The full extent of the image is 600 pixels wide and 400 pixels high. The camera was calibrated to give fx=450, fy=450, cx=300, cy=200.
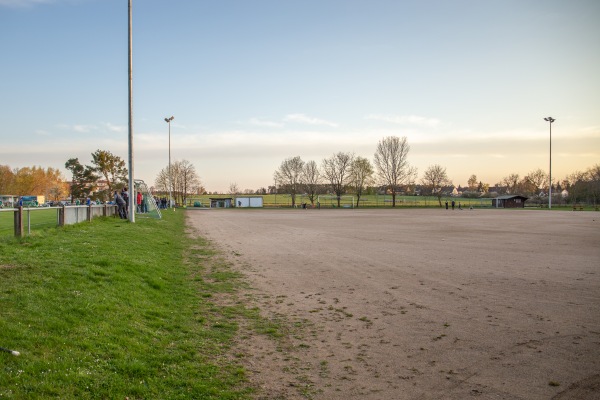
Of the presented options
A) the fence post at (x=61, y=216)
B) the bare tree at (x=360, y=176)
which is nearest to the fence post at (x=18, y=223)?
the fence post at (x=61, y=216)

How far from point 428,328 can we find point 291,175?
108078mm

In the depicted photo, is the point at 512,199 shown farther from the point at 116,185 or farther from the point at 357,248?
the point at 357,248

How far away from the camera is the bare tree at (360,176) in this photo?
106 m

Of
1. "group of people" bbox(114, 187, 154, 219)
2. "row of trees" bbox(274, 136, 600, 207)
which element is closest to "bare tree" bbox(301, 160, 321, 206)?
"row of trees" bbox(274, 136, 600, 207)

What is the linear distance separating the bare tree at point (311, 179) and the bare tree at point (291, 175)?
1.28m

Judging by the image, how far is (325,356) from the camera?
6.35 meters

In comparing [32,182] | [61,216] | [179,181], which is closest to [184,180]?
[179,181]

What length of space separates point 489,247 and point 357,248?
576 cm

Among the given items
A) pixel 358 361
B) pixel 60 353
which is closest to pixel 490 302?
pixel 358 361

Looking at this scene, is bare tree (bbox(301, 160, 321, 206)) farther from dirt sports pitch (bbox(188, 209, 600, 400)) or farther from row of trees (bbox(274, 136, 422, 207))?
dirt sports pitch (bbox(188, 209, 600, 400))

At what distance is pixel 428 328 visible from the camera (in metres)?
7.59

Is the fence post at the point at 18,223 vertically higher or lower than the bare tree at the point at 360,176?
lower

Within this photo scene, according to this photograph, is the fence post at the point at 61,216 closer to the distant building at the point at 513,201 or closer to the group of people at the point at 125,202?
the group of people at the point at 125,202

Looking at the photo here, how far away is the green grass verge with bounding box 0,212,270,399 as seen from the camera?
482 centimetres
